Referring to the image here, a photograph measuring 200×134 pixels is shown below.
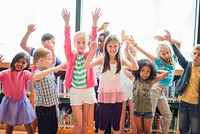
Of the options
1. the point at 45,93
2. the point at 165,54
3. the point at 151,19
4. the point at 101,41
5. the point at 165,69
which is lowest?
the point at 45,93

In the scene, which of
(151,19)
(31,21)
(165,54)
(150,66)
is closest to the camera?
(150,66)

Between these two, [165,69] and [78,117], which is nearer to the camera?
[78,117]

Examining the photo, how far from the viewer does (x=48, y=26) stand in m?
3.60

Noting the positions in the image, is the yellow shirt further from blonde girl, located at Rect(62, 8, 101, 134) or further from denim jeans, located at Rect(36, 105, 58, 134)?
denim jeans, located at Rect(36, 105, 58, 134)

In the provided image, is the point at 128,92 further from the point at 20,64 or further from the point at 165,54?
the point at 20,64

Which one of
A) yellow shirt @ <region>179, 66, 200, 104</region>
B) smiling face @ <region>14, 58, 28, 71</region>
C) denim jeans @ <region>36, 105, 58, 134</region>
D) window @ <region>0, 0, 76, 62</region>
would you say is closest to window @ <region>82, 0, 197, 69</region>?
window @ <region>0, 0, 76, 62</region>

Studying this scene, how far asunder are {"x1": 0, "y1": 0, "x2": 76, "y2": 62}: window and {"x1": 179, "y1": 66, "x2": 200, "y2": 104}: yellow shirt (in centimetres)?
170

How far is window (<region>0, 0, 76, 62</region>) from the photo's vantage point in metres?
3.58

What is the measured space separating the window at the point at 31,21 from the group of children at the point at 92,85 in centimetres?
100

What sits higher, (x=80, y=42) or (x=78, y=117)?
(x=80, y=42)

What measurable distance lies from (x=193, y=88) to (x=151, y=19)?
49.6 inches

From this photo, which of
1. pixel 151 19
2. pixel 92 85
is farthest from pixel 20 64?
pixel 151 19

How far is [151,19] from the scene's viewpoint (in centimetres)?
342

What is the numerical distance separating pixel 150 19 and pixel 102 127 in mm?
1646
